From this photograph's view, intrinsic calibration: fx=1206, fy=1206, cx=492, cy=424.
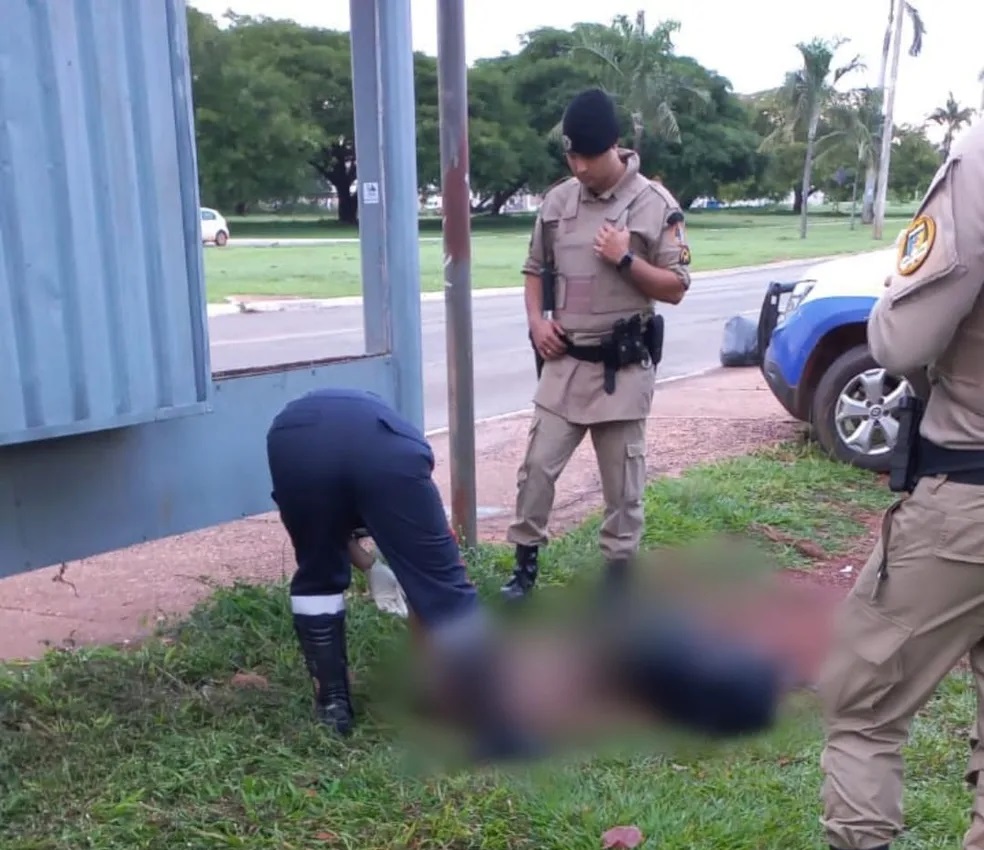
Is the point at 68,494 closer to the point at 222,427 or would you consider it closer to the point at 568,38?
the point at 222,427

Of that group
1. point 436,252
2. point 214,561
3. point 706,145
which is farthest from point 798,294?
point 706,145

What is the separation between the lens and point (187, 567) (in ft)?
16.8

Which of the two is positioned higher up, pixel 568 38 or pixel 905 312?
pixel 568 38

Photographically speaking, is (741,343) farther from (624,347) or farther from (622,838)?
(622,838)

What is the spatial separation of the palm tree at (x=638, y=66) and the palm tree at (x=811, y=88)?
18.8ft

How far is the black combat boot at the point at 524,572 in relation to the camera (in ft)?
14.7

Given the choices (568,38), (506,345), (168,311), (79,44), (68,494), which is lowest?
(506,345)

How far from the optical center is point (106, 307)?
3.23 m

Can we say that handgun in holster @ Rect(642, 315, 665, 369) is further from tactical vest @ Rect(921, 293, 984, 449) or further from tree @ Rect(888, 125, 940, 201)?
tree @ Rect(888, 125, 940, 201)

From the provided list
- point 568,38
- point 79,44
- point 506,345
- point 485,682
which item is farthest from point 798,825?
point 568,38

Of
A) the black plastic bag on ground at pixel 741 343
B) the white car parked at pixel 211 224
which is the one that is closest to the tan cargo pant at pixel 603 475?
the white car parked at pixel 211 224

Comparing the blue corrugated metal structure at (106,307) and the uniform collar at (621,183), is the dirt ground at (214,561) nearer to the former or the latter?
the blue corrugated metal structure at (106,307)

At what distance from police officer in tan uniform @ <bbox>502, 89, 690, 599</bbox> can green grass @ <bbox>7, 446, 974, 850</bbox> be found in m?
0.94

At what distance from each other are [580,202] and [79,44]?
6.14ft
